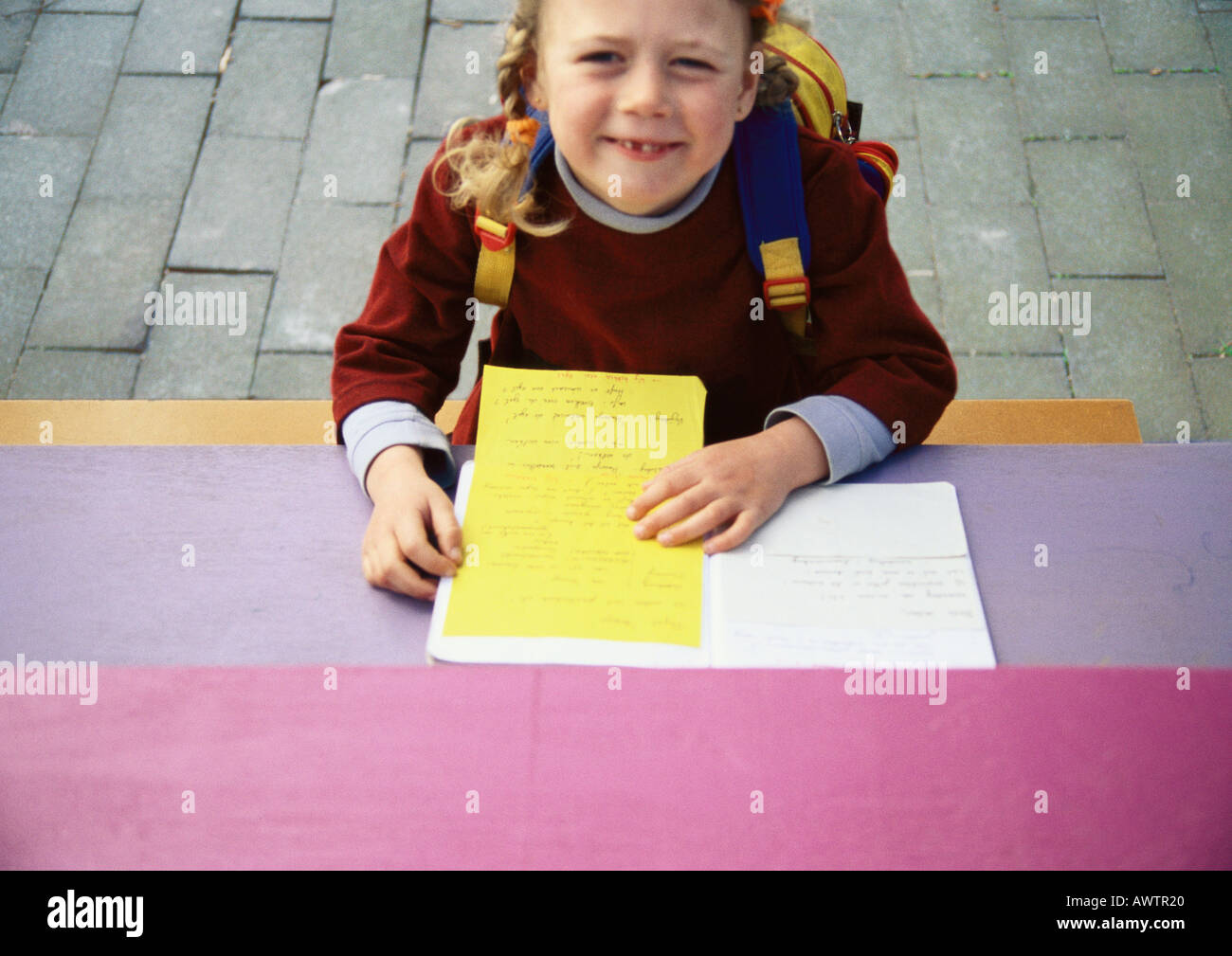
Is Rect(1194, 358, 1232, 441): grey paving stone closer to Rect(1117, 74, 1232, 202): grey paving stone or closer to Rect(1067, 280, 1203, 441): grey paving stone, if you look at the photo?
Rect(1067, 280, 1203, 441): grey paving stone

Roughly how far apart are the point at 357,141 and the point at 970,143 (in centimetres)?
164

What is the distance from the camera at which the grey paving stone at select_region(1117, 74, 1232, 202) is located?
2432 millimetres

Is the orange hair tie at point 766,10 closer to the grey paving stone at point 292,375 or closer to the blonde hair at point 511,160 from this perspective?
the blonde hair at point 511,160

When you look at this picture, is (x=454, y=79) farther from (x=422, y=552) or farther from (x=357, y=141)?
(x=422, y=552)

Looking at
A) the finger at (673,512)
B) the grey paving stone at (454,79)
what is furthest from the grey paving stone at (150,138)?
the finger at (673,512)

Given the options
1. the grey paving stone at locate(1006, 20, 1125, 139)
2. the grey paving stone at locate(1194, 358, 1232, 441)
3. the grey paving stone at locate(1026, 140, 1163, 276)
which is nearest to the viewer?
the grey paving stone at locate(1194, 358, 1232, 441)

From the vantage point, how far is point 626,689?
2.54 ft

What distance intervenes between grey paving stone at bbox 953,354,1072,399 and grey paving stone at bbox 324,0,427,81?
1.74 metres

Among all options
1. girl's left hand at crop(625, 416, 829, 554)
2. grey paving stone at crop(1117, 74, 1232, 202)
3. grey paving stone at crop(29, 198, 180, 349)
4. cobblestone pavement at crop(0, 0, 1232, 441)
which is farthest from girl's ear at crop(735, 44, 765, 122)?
grey paving stone at crop(1117, 74, 1232, 202)

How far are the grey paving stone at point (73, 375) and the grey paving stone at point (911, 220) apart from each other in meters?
1.85

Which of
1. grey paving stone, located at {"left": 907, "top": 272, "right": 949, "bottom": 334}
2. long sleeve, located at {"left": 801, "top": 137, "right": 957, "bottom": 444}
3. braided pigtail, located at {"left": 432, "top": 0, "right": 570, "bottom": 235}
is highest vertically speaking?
grey paving stone, located at {"left": 907, "top": 272, "right": 949, "bottom": 334}

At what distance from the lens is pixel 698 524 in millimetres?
898

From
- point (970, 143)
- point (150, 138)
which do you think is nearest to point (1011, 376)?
point (970, 143)

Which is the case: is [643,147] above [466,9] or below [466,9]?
below
